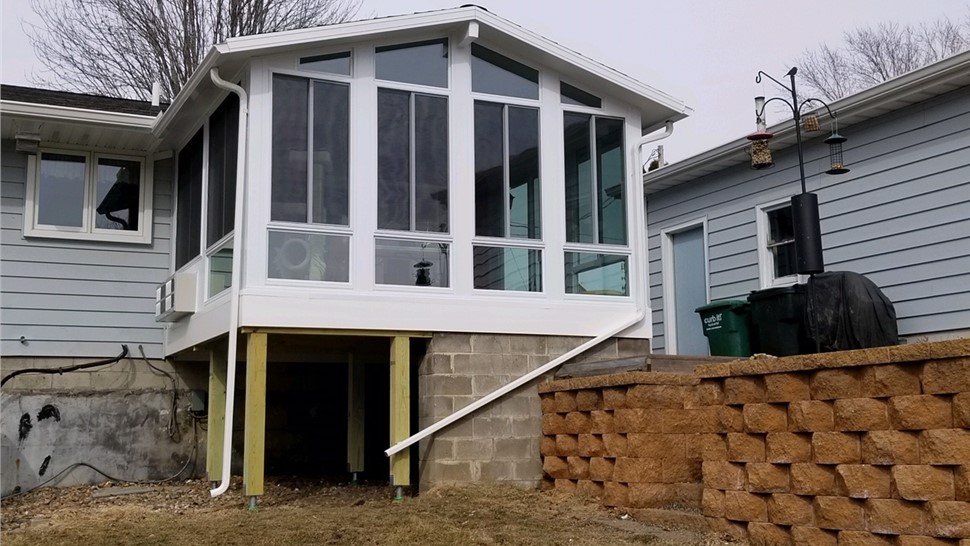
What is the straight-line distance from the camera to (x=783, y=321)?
1035cm

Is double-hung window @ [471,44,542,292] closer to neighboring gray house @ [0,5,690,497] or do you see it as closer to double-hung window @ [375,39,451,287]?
neighboring gray house @ [0,5,690,497]

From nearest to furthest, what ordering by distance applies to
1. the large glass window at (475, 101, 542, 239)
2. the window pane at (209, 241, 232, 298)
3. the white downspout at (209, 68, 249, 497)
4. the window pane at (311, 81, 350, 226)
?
the white downspout at (209, 68, 249, 497), the window pane at (311, 81, 350, 226), the window pane at (209, 241, 232, 298), the large glass window at (475, 101, 542, 239)

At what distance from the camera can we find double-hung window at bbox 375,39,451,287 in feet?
29.6

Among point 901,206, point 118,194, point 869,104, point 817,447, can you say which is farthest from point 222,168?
point 901,206

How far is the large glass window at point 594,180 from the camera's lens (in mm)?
9805

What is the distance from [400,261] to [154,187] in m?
3.94

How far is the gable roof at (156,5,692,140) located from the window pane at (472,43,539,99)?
0.47 feet

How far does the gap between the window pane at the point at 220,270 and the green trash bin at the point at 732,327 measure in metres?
5.55

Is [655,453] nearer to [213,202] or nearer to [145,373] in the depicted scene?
[213,202]

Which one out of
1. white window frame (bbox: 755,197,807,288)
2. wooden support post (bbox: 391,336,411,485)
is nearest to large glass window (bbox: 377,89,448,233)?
wooden support post (bbox: 391,336,411,485)

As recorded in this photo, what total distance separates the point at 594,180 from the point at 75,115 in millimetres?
5478

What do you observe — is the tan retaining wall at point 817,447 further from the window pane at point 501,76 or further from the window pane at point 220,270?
the window pane at point 220,270

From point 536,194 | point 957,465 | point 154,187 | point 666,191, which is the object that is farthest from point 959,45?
point 957,465

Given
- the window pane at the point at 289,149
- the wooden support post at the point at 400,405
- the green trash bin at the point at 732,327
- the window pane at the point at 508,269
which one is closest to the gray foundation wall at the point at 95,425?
the wooden support post at the point at 400,405
